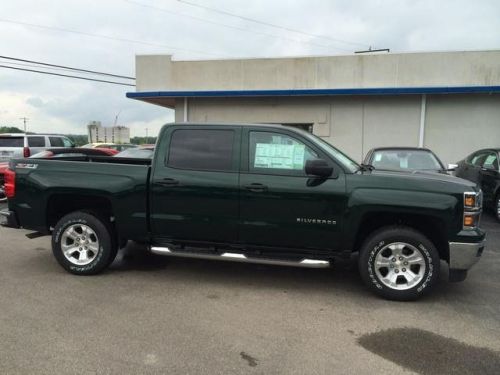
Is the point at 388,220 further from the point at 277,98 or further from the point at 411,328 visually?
the point at 277,98

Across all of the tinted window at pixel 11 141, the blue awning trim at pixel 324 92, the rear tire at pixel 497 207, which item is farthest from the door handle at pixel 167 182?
the tinted window at pixel 11 141

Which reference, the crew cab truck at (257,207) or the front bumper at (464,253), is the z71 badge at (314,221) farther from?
the front bumper at (464,253)

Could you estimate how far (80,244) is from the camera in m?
5.62

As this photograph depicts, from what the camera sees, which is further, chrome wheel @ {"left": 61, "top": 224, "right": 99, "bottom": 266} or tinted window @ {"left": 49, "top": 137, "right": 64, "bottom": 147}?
tinted window @ {"left": 49, "top": 137, "right": 64, "bottom": 147}

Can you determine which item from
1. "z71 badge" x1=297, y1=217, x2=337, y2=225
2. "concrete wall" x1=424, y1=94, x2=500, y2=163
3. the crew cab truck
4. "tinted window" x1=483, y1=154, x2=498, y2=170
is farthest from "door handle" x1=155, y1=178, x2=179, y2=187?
"concrete wall" x1=424, y1=94, x2=500, y2=163

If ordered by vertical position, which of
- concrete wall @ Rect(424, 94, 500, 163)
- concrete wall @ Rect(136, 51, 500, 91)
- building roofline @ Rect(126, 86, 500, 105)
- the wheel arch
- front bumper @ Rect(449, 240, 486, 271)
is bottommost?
front bumper @ Rect(449, 240, 486, 271)

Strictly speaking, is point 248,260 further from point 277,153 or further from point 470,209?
point 470,209

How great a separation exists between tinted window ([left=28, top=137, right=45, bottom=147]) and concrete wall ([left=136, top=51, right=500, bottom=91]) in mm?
4510

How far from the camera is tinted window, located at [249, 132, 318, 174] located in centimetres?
509

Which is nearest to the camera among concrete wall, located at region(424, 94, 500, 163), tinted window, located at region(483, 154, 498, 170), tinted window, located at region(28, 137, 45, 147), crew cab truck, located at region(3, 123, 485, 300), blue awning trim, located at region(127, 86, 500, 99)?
crew cab truck, located at region(3, 123, 485, 300)

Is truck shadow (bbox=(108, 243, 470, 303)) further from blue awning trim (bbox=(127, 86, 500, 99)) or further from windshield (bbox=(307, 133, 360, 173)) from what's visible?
blue awning trim (bbox=(127, 86, 500, 99))

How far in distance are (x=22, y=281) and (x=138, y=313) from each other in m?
1.85

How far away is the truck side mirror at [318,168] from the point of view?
4789 mm

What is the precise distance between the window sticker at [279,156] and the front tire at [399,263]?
117cm
